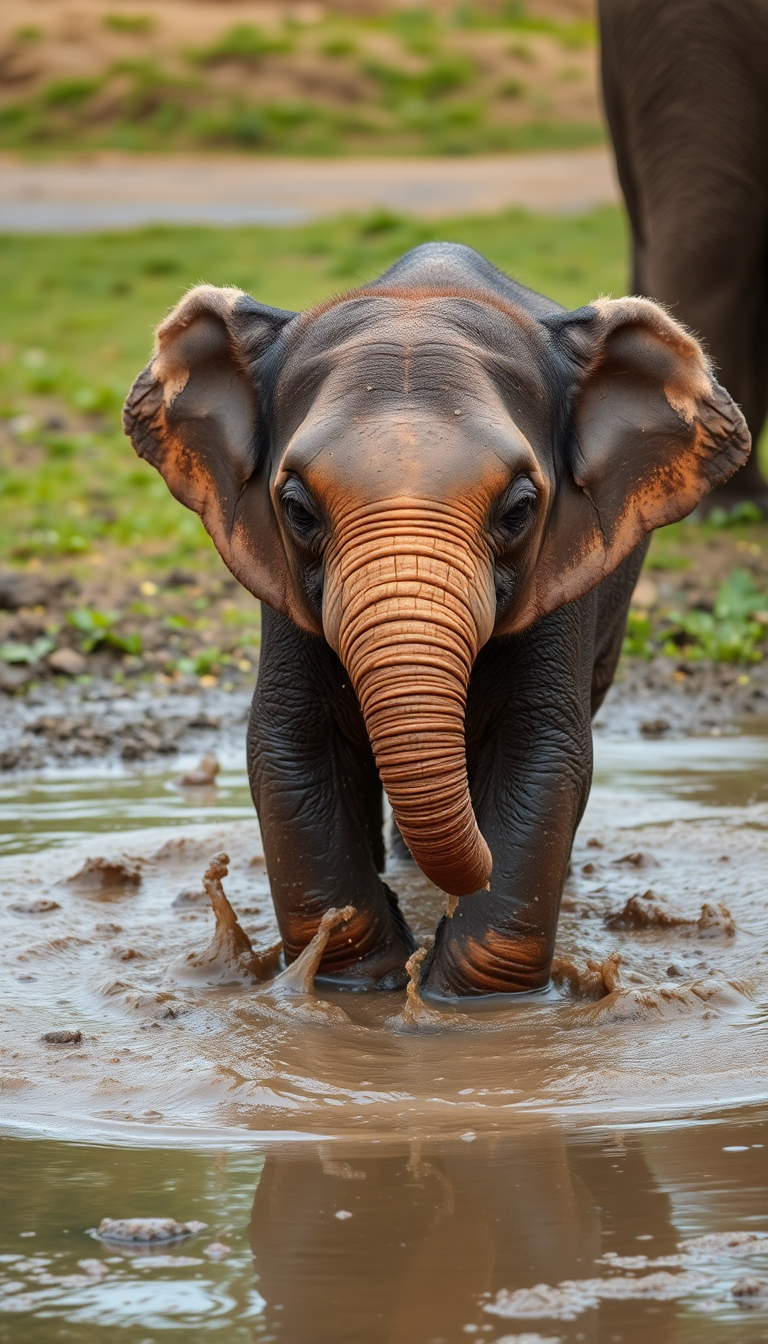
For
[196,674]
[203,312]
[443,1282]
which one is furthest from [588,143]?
[443,1282]

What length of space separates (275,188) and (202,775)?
1959 cm

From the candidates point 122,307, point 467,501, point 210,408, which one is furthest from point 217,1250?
point 122,307

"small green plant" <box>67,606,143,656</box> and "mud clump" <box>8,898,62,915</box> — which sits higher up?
"mud clump" <box>8,898,62,915</box>

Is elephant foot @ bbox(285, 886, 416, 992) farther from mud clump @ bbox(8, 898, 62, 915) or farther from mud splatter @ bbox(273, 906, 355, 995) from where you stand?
mud clump @ bbox(8, 898, 62, 915)

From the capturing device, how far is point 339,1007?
17.0 ft

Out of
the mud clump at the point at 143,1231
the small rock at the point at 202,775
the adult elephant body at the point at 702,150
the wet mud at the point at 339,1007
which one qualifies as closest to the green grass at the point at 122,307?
the adult elephant body at the point at 702,150

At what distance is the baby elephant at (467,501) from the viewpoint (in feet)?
15.2

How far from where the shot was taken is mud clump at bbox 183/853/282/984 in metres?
5.55

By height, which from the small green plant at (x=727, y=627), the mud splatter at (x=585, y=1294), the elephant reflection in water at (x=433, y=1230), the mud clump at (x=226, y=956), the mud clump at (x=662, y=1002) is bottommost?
the small green plant at (x=727, y=627)

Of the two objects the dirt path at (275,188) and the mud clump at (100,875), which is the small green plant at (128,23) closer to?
the dirt path at (275,188)

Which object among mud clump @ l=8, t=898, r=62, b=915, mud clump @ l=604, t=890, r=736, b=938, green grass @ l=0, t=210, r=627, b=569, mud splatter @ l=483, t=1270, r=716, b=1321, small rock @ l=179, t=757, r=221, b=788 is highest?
mud splatter @ l=483, t=1270, r=716, b=1321

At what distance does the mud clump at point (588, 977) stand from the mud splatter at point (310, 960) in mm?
550

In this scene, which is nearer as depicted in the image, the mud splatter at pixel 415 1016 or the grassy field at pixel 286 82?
the mud splatter at pixel 415 1016

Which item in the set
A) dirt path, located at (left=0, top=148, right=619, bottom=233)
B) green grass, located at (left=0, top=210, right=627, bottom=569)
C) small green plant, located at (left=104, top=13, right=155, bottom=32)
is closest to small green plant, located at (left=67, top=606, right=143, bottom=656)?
green grass, located at (left=0, top=210, right=627, bottom=569)
